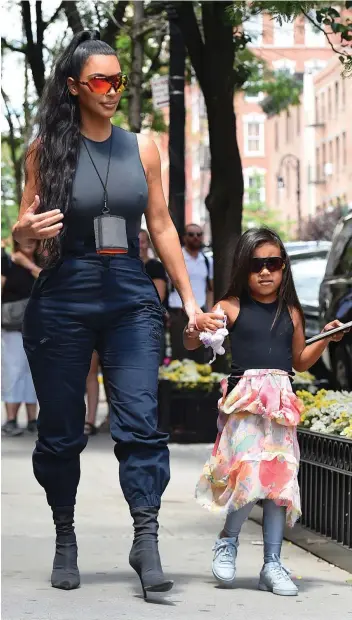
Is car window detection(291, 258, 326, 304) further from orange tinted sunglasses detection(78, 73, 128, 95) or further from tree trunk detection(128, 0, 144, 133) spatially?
orange tinted sunglasses detection(78, 73, 128, 95)

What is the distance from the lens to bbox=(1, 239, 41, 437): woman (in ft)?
45.0

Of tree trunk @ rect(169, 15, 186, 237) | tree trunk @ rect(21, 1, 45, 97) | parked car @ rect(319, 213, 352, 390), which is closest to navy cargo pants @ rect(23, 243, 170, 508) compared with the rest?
parked car @ rect(319, 213, 352, 390)

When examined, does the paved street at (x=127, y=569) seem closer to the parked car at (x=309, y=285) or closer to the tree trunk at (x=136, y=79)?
the parked car at (x=309, y=285)

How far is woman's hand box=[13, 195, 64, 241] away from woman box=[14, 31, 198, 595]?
0.14 metres

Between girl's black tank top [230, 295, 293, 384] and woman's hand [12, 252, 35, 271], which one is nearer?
girl's black tank top [230, 295, 293, 384]

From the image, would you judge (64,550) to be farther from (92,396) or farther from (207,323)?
(92,396)

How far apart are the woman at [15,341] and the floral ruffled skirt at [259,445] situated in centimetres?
752

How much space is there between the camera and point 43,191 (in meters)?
5.89

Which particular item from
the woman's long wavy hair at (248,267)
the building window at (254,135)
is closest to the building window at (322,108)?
the building window at (254,135)

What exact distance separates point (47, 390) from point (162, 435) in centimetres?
45

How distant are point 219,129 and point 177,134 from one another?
3463 millimetres

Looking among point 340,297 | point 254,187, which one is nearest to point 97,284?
point 340,297

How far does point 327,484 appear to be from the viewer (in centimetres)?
714

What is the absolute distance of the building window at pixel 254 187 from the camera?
88062 mm
